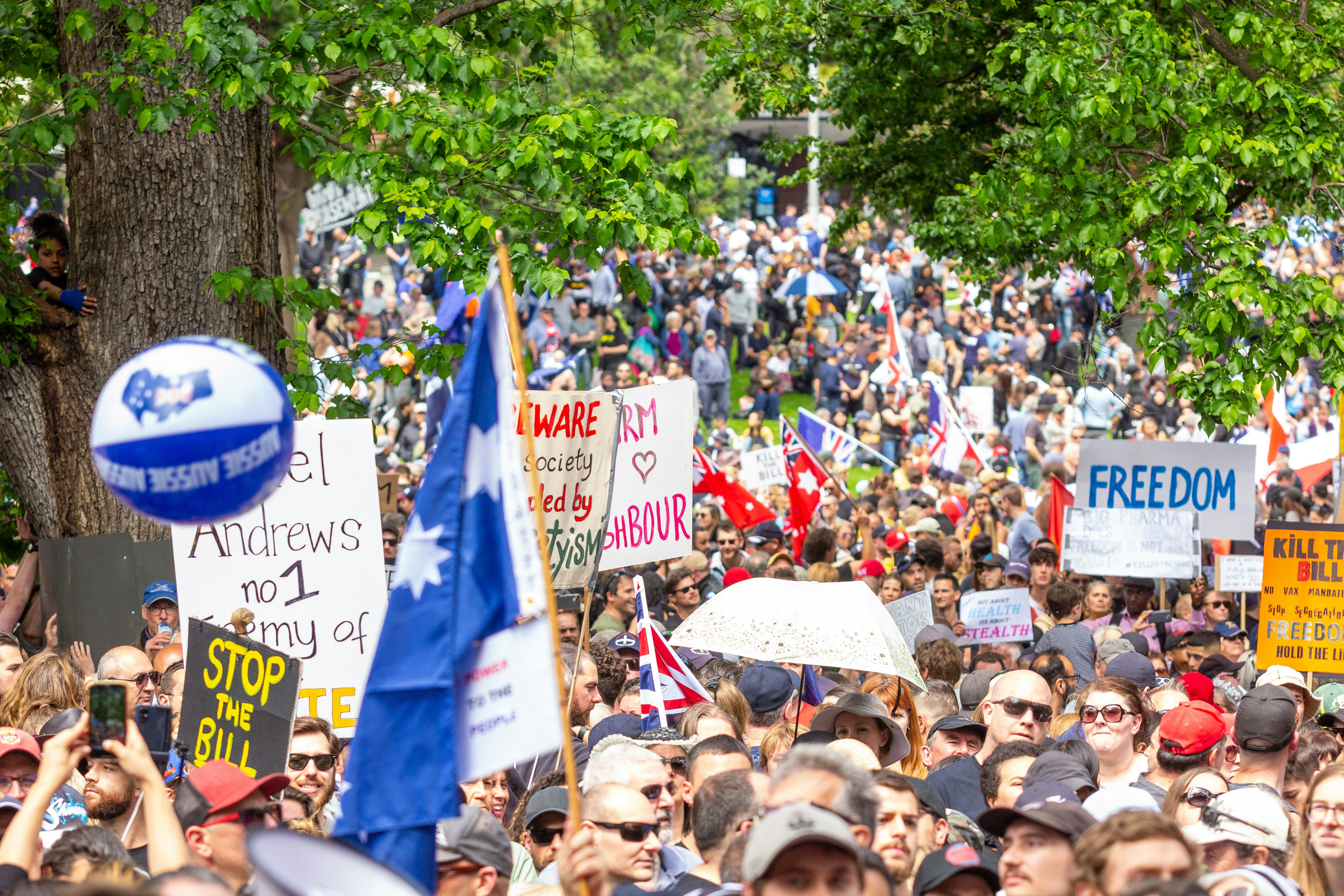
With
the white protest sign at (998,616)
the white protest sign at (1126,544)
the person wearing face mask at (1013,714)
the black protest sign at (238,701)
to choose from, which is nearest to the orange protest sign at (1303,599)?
the white protest sign at (998,616)

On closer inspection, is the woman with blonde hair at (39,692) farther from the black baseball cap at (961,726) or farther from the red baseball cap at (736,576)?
the red baseball cap at (736,576)

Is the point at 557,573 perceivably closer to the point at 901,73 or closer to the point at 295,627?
the point at 295,627

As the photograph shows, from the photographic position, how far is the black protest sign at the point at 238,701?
6262 mm

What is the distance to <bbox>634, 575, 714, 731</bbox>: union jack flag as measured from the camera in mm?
7930

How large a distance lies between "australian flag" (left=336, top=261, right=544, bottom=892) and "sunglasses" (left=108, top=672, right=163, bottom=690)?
3.95 meters

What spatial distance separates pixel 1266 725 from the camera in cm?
673

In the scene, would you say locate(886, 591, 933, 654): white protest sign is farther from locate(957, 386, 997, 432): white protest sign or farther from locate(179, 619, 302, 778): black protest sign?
locate(957, 386, 997, 432): white protest sign

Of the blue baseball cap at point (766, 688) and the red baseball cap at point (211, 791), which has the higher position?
the red baseball cap at point (211, 791)

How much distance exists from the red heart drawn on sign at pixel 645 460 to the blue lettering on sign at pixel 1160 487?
14.3ft

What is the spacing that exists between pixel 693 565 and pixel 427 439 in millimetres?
10609

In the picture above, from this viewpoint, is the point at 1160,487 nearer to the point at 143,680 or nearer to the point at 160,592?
the point at 160,592

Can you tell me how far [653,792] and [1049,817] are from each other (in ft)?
4.46

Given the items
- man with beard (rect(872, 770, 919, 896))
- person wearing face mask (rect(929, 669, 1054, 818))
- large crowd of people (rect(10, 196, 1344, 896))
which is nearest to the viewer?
large crowd of people (rect(10, 196, 1344, 896))

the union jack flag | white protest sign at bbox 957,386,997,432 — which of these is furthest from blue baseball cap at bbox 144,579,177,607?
white protest sign at bbox 957,386,997,432
